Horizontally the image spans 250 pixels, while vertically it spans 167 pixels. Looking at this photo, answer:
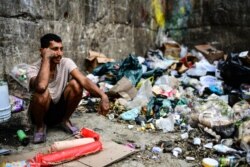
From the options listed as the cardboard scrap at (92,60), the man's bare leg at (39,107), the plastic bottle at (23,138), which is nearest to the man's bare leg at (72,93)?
the man's bare leg at (39,107)

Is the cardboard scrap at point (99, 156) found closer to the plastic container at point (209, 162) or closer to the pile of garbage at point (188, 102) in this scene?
the pile of garbage at point (188, 102)

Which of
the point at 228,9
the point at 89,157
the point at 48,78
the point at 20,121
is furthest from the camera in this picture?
the point at 228,9

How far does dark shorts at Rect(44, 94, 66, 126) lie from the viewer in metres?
3.44

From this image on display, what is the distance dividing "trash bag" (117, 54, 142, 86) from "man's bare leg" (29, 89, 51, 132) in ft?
7.50

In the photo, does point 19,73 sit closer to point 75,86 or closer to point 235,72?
point 75,86

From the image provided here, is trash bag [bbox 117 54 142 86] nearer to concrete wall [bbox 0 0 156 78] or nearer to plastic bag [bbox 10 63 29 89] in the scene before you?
concrete wall [bbox 0 0 156 78]

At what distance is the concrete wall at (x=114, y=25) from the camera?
4289mm

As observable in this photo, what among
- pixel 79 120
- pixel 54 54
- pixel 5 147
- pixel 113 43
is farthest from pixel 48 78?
pixel 113 43

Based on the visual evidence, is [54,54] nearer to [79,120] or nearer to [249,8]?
[79,120]

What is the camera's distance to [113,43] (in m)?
6.63

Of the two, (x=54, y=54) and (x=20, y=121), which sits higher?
(x=54, y=54)

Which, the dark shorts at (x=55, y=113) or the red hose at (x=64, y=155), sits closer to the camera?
the red hose at (x=64, y=155)

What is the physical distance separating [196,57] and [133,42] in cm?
151

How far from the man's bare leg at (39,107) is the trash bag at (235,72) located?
3308 millimetres
